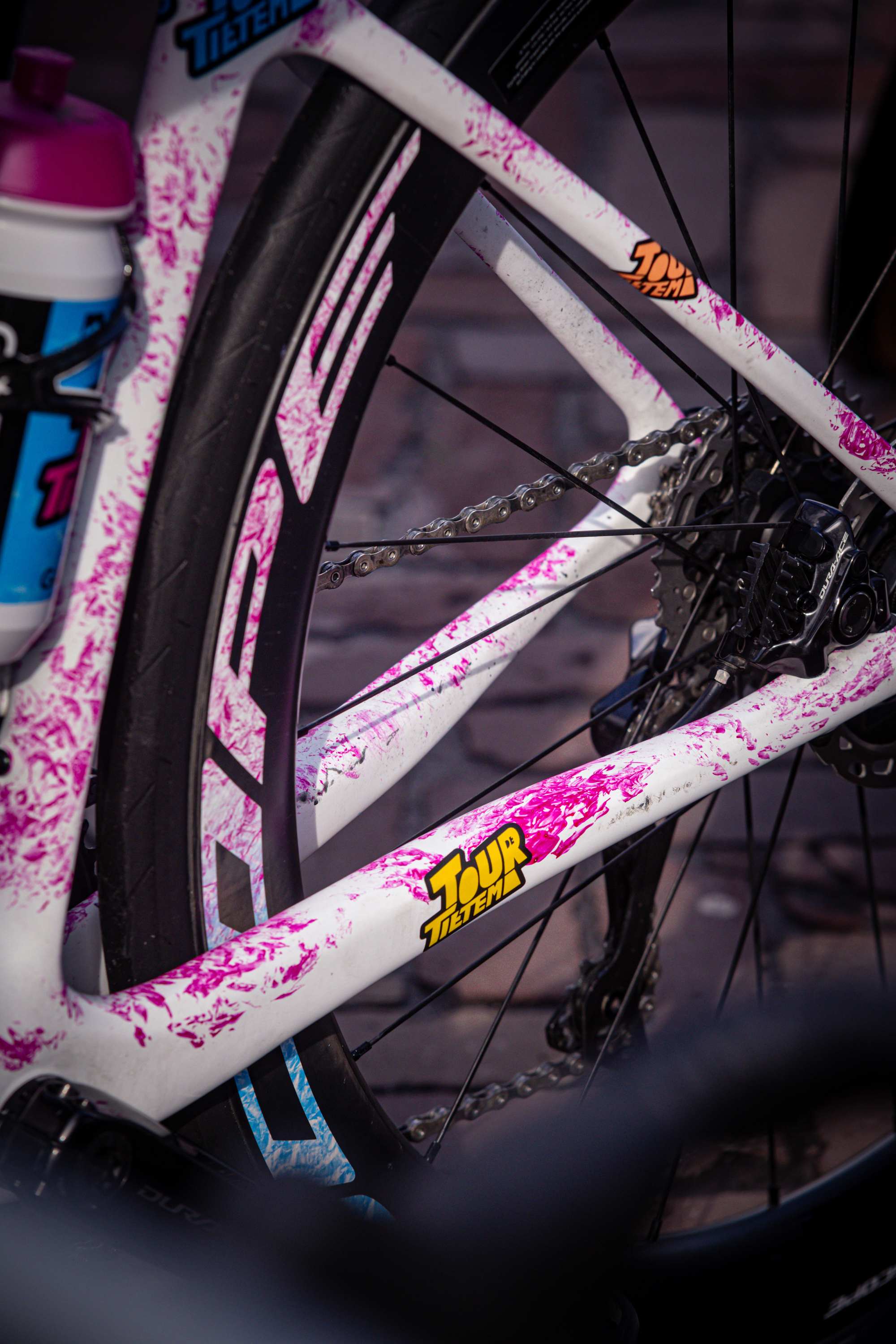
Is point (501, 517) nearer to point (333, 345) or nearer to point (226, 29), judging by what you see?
point (333, 345)

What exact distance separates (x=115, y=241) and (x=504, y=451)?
4.00ft

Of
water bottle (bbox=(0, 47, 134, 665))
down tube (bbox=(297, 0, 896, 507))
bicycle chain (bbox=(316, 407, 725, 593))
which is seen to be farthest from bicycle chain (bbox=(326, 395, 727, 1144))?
water bottle (bbox=(0, 47, 134, 665))

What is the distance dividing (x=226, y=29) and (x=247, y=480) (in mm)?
167

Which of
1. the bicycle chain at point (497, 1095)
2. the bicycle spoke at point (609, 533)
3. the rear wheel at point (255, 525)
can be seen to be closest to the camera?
the rear wheel at point (255, 525)

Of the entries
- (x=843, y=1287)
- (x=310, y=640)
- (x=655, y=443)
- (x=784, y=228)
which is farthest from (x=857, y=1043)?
(x=784, y=228)

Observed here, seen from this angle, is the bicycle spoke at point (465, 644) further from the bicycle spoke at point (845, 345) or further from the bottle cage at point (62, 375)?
the bottle cage at point (62, 375)

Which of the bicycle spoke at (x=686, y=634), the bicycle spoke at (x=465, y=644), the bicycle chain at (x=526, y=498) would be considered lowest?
the bicycle spoke at (x=686, y=634)

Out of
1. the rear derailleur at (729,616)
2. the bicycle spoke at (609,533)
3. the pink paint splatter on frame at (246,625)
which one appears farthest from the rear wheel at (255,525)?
the rear derailleur at (729,616)

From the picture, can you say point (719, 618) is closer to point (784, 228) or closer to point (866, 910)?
point (866, 910)

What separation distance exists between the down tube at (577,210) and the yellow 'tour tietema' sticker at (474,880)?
0.27m

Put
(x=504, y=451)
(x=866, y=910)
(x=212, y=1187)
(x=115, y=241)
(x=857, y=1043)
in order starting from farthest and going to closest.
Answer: (x=504, y=451)
(x=866, y=910)
(x=857, y=1043)
(x=212, y=1187)
(x=115, y=241)

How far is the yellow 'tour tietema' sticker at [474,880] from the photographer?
538mm

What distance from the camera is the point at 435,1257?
0.49 m

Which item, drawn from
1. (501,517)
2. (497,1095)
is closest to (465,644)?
(501,517)
